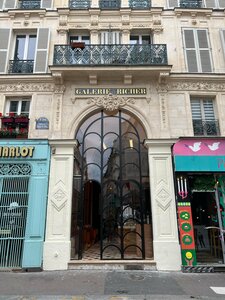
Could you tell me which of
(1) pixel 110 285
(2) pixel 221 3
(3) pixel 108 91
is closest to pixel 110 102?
(3) pixel 108 91

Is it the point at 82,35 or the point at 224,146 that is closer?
the point at 224,146

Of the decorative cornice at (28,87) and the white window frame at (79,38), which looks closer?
the decorative cornice at (28,87)

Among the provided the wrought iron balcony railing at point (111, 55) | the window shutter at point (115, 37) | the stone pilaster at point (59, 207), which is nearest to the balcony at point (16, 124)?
the stone pilaster at point (59, 207)

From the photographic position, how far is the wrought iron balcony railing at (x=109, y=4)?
1026 cm

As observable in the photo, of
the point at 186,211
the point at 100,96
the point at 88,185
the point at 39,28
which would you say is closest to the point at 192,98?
the point at 100,96

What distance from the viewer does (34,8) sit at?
10094mm

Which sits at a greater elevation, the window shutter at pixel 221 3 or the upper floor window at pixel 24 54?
the window shutter at pixel 221 3

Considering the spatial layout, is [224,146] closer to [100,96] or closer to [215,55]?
[215,55]

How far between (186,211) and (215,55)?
6.22 m

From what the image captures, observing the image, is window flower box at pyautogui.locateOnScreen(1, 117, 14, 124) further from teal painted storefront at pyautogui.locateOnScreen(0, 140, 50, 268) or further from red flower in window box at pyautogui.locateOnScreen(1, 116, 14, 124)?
teal painted storefront at pyautogui.locateOnScreen(0, 140, 50, 268)

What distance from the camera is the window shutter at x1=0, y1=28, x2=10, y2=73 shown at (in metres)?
9.18

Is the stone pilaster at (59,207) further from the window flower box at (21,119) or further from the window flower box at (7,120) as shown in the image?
the window flower box at (7,120)

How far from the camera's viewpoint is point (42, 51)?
9.40m

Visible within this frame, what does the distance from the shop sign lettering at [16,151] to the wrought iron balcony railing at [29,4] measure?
650 centimetres
